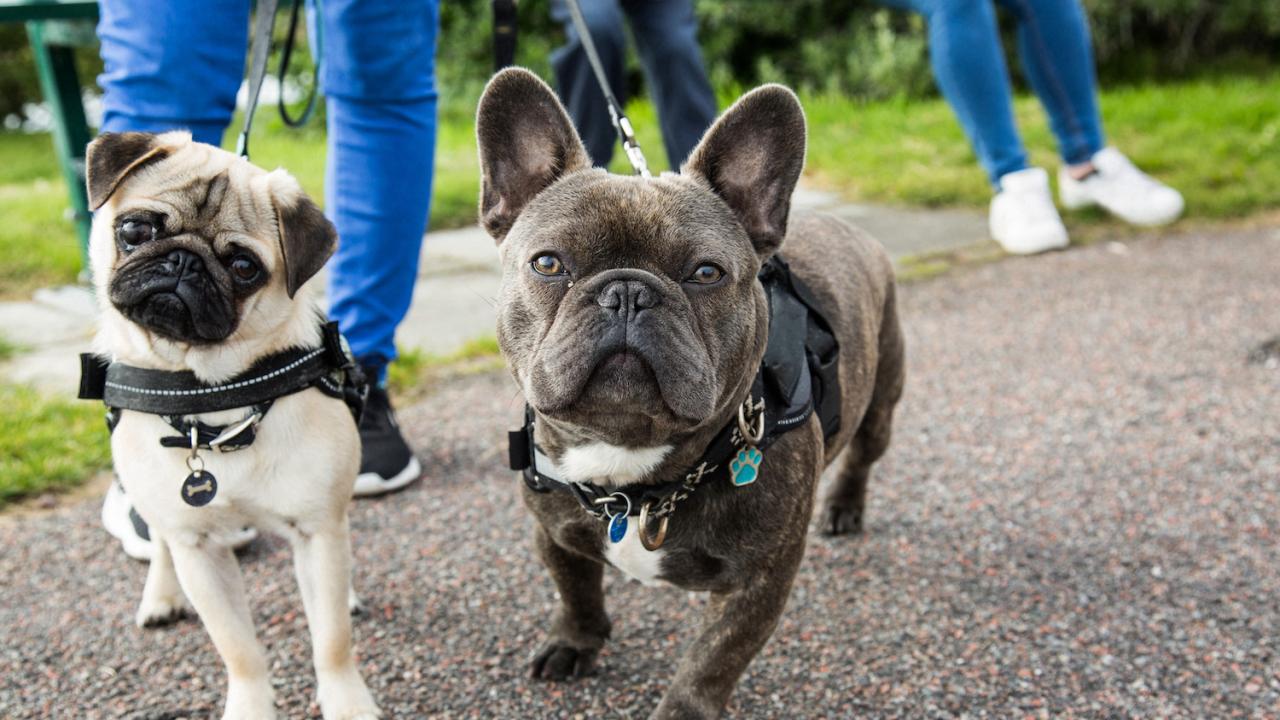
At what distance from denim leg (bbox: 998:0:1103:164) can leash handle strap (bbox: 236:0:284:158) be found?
5129 millimetres

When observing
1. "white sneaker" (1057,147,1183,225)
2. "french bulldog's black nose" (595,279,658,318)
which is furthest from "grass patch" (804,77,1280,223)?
"french bulldog's black nose" (595,279,658,318)

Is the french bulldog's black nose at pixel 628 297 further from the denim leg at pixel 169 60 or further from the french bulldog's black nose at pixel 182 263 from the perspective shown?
the denim leg at pixel 169 60

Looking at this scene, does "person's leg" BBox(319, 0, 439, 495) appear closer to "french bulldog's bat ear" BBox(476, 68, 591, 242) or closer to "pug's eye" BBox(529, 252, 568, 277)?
"french bulldog's bat ear" BBox(476, 68, 591, 242)

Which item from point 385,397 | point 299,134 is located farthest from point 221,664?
point 299,134

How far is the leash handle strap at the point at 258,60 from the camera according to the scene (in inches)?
112

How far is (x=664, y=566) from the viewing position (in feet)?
8.16

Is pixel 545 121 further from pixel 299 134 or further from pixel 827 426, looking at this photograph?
pixel 299 134

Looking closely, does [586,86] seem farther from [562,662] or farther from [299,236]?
[562,662]

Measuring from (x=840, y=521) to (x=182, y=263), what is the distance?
83.6 inches

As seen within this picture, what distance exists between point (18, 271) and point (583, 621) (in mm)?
5232

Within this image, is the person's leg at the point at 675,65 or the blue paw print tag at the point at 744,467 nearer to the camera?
the blue paw print tag at the point at 744,467

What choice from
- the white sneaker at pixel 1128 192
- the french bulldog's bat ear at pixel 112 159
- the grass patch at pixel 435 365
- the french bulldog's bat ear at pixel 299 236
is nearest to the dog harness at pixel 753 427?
the french bulldog's bat ear at pixel 299 236

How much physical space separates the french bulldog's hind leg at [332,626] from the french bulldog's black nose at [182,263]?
0.66 m

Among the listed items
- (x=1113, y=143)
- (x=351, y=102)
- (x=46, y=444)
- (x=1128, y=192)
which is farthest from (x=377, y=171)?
(x=1113, y=143)
